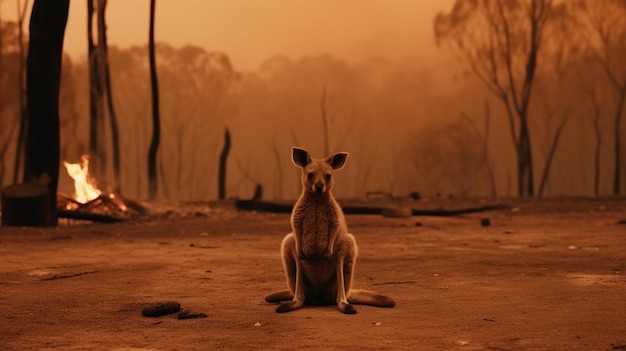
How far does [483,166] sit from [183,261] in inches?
1358

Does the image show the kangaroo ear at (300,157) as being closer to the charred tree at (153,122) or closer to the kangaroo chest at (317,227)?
the kangaroo chest at (317,227)

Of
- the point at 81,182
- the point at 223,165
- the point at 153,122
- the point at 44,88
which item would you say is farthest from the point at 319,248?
the point at 223,165

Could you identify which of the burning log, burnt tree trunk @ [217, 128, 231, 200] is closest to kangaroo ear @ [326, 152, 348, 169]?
the burning log

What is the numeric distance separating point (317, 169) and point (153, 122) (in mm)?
20245

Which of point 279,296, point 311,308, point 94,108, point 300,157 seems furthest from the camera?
point 94,108

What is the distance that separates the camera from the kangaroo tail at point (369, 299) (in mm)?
6863

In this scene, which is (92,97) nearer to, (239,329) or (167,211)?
(167,211)

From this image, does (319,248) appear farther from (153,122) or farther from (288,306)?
(153,122)

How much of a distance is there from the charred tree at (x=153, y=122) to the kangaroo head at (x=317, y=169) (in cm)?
1991

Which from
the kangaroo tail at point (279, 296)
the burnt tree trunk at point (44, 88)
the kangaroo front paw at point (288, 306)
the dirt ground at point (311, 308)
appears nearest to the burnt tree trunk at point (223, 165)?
the burnt tree trunk at point (44, 88)

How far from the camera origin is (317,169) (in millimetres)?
6355

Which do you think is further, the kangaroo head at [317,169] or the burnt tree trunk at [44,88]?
the burnt tree trunk at [44,88]

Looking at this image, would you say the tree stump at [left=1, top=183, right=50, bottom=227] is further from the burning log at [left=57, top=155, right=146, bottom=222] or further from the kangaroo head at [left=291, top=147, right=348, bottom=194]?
the kangaroo head at [left=291, top=147, right=348, bottom=194]

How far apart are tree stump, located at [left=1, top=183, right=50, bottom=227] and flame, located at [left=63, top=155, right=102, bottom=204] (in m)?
2.90
